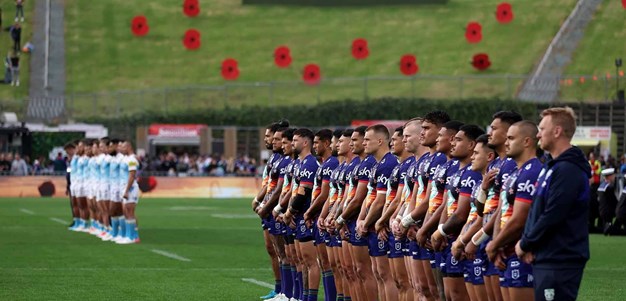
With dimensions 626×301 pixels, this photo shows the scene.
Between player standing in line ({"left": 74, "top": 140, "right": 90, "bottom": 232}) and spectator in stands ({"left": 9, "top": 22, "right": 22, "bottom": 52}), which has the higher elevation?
spectator in stands ({"left": 9, "top": 22, "right": 22, "bottom": 52})

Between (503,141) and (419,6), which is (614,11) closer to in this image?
(419,6)

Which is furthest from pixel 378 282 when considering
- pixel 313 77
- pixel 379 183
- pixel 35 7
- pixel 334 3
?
pixel 334 3

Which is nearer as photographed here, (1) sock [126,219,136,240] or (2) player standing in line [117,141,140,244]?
(2) player standing in line [117,141,140,244]

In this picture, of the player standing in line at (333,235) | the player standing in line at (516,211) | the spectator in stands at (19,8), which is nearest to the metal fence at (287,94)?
the spectator in stands at (19,8)

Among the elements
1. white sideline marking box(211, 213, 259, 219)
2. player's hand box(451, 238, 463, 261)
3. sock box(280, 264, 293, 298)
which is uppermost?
player's hand box(451, 238, 463, 261)

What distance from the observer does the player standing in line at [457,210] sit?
1309 cm

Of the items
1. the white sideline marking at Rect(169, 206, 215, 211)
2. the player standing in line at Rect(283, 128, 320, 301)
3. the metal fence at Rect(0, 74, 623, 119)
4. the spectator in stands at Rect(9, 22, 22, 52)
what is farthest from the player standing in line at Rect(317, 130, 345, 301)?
the spectator in stands at Rect(9, 22, 22, 52)

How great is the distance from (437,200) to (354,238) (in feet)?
7.58

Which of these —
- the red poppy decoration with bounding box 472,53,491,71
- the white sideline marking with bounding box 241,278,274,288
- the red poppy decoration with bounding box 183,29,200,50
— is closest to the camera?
the white sideline marking with bounding box 241,278,274,288

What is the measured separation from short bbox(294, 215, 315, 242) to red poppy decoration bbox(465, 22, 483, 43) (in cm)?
7863

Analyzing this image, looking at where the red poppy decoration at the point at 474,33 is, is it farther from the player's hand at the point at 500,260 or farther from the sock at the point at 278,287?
the player's hand at the point at 500,260

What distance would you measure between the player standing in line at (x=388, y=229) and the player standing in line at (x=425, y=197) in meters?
0.49

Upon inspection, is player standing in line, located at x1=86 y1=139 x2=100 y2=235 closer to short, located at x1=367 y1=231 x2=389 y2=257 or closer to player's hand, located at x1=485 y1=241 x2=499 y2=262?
short, located at x1=367 y1=231 x2=389 y2=257

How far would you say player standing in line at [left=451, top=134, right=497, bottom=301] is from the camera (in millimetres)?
12578
